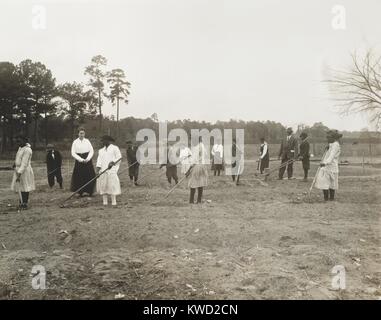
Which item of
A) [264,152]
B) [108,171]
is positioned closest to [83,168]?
[108,171]

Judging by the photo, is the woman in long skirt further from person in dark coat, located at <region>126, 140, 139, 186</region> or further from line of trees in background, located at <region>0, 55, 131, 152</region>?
line of trees in background, located at <region>0, 55, 131, 152</region>

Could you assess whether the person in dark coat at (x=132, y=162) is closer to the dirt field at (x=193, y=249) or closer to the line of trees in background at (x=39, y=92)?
the dirt field at (x=193, y=249)

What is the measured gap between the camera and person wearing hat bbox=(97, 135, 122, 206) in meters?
8.93

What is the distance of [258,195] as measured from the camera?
1070cm

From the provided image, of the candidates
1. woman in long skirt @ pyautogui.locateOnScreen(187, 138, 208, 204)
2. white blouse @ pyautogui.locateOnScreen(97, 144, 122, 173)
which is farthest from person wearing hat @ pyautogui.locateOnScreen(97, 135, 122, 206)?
woman in long skirt @ pyautogui.locateOnScreen(187, 138, 208, 204)

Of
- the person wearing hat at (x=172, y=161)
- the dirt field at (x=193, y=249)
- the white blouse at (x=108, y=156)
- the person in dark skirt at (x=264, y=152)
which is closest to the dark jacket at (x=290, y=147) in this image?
the person in dark skirt at (x=264, y=152)

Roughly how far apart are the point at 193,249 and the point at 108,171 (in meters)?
3.70

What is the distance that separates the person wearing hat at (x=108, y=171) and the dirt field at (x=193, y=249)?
0.37m

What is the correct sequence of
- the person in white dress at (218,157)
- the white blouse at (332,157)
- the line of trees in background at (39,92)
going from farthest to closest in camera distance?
1. the line of trees in background at (39,92)
2. the person in white dress at (218,157)
3. the white blouse at (332,157)

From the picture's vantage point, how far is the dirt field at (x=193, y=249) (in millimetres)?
4715

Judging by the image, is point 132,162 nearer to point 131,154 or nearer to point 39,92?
point 131,154

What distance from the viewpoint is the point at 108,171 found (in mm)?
8953
